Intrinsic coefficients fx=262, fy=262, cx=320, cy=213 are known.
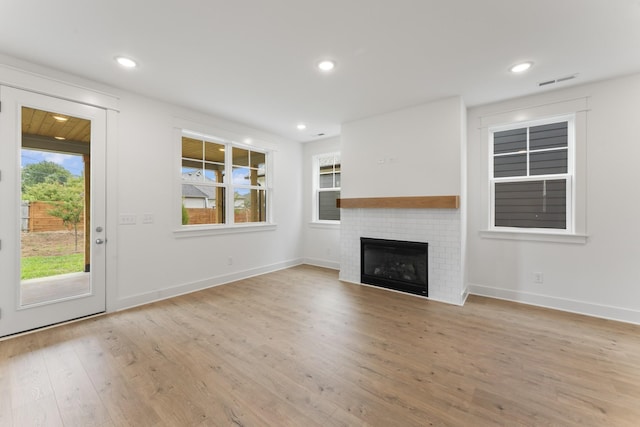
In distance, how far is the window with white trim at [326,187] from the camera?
5.73 m

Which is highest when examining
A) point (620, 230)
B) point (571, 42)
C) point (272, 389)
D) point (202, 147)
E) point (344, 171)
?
point (571, 42)

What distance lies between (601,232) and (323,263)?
431 cm

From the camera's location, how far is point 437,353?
93.1 inches

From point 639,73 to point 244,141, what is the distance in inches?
209

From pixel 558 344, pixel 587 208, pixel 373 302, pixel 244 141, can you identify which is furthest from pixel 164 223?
pixel 587 208

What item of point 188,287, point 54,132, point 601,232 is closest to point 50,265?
point 54,132

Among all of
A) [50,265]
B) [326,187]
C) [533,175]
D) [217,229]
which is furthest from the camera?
[326,187]

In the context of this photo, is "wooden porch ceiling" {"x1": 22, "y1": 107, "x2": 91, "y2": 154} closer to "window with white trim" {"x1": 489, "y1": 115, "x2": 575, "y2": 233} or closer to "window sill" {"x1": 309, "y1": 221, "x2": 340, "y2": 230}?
"window sill" {"x1": 309, "y1": 221, "x2": 340, "y2": 230}

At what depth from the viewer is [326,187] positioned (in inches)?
232

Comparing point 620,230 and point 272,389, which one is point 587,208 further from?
point 272,389

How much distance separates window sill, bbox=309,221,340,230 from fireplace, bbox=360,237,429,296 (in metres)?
1.14

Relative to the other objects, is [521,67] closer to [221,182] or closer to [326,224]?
[326,224]

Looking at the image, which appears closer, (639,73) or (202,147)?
(639,73)

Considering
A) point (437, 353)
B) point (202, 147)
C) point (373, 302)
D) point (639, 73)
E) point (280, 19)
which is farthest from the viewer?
point (202, 147)
